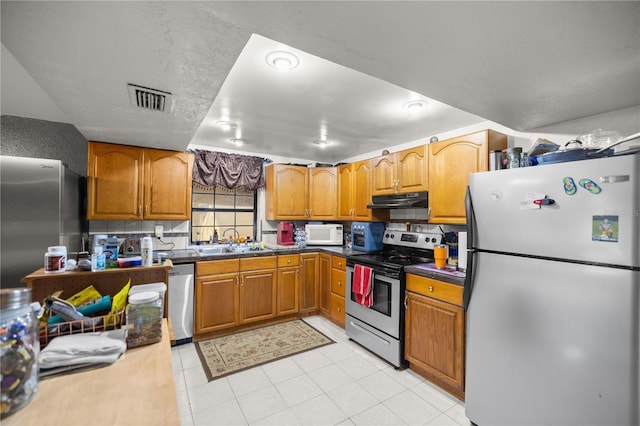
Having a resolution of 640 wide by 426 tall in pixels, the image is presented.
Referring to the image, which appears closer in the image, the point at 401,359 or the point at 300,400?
the point at 300,400

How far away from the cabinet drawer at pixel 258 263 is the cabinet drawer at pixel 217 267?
0.24 feet

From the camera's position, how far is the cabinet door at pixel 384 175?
10.4 feet

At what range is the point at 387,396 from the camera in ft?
7.09

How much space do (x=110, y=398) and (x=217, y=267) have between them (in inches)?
91.5

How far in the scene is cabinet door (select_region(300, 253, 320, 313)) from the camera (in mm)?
3691

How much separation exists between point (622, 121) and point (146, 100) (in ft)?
10.6

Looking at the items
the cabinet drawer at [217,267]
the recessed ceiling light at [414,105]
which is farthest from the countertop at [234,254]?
the recessed ceiling light at [414,105]

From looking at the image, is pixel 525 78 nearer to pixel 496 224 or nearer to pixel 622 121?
pixel 496 224

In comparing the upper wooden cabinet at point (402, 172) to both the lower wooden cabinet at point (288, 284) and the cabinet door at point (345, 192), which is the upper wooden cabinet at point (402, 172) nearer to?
the cabinet door at point (345, 192)

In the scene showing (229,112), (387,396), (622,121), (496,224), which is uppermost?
(229,112)

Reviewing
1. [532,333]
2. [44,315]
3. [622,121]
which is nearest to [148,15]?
[44,315]

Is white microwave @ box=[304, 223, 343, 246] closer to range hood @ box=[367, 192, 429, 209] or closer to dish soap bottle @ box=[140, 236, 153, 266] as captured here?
range hood @ box=[367, 192, 429, 209]

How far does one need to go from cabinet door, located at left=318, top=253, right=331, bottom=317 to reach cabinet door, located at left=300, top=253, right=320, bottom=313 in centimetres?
6

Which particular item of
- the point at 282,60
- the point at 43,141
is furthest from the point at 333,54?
the point at 43,141
